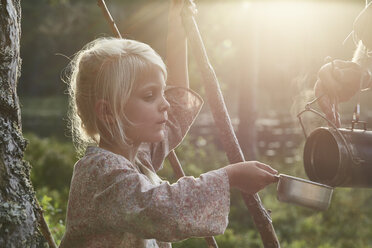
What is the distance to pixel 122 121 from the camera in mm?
1921

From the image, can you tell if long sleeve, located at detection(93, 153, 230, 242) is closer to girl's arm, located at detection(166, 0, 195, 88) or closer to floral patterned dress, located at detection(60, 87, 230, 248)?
floral patterned dress, located at detection(60, 87, 230, 248)

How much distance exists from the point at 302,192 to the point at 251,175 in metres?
0.19

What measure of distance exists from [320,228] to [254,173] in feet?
17.8

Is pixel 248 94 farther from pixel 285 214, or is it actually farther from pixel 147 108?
pixel 147 108

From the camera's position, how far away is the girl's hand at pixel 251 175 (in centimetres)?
183

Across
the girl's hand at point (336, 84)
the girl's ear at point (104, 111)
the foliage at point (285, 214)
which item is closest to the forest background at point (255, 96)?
the foliage at point (285, 214)

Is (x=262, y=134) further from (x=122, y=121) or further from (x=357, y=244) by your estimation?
(x=122, y=121)

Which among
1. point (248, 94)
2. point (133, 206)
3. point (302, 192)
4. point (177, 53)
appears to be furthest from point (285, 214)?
point (133, 206)

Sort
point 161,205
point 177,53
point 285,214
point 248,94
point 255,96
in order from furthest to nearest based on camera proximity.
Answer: point 255,96 → point 248,94 → point 285,214 → point 177,53 → point 161,205

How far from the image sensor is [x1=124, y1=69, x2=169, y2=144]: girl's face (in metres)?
1.90

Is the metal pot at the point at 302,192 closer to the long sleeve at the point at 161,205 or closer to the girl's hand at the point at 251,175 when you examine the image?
the girl's hand at the point at 251,175

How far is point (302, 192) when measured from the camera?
71.5 inches

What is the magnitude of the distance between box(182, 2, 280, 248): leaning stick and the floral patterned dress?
0.37 meters

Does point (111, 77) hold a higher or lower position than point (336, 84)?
higher
